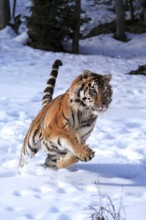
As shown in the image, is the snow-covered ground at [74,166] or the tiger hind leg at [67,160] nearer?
the snow-covered ground at [74,166]

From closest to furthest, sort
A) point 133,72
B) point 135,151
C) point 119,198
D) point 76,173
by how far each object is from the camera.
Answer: point 119,198 → point 76,173 → point 135,151 → point 133,72

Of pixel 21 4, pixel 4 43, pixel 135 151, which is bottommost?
pixel 21 4

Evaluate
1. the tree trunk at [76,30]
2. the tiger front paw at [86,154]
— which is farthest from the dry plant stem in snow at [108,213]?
the tree trunk at [76,30]

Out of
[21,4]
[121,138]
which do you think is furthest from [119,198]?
[21,4]

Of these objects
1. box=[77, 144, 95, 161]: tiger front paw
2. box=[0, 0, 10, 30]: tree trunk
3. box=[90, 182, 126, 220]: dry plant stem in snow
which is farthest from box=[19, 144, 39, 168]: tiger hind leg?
box=[0, 0, 10, 30]: tree trunk

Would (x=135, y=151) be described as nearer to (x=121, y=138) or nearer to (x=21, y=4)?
(x=121, y=138)

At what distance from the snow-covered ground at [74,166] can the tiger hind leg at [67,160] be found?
0.58 feet

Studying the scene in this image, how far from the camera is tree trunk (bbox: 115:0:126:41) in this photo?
21.1 m

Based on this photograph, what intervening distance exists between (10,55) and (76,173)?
10665 millimetres

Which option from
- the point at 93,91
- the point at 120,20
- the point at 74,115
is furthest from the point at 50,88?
the point at 120,20

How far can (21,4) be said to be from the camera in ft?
110

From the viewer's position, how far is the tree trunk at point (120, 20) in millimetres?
21109

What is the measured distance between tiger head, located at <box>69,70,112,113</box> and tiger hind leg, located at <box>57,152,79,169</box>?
489mm

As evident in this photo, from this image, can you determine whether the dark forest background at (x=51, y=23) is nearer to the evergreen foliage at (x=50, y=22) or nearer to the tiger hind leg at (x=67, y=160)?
the evergreen foliage at (x=50, y=22)
